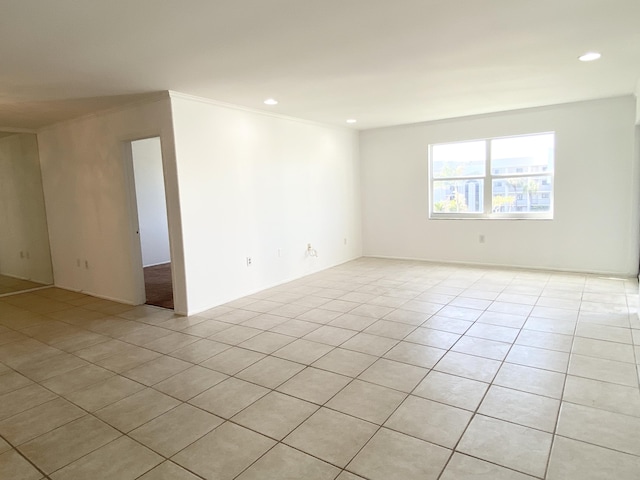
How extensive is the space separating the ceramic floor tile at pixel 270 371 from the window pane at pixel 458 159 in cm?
475

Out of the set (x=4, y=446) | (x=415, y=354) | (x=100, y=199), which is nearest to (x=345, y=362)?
(x=415, y=354)

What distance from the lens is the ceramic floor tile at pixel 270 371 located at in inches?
107

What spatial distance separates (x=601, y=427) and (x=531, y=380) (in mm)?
534

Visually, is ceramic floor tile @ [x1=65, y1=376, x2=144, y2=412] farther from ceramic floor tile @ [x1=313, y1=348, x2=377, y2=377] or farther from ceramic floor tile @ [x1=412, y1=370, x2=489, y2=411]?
ceramic floor tile @ [x1=412, y1=370, x2=489, y2=411]

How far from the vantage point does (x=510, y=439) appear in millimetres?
2008

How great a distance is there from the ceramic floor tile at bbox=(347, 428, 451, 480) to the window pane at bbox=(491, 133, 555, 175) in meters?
5.12

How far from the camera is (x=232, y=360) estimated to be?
3.08 meters

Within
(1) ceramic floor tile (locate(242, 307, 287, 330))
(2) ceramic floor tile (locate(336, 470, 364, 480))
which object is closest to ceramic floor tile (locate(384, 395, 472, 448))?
A: (2) ceramic floor tile (locate(336, 470, 364, 480))

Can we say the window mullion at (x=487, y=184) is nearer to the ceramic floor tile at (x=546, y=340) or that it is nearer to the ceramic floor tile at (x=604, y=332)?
the ceramic floor tile at (x=604, y=332)

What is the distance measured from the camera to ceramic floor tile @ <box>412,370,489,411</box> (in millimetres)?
2377

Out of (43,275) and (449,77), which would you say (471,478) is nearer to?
(449,77)

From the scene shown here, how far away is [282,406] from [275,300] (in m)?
2.39

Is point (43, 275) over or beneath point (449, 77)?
beneath

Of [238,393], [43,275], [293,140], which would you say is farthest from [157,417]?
[43,275]
